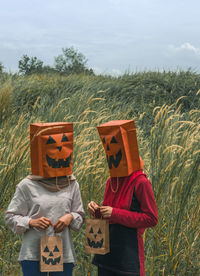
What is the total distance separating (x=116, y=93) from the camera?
10195 millimetres

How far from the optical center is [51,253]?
1.94 m

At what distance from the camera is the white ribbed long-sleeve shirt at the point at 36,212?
2.00m

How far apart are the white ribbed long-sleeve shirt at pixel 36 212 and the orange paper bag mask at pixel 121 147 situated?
34cm

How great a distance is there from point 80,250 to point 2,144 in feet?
6.87

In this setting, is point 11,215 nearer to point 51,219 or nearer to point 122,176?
point 51,219

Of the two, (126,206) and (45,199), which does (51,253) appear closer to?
(45,199)

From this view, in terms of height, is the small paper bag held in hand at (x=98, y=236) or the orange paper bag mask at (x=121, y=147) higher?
the orange paper bag mask at (x=121, y=147)

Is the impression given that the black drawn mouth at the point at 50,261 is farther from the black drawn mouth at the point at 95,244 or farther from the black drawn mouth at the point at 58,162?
the black drawn mouth at the point at 58,162

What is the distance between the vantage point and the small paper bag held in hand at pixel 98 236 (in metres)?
1.94

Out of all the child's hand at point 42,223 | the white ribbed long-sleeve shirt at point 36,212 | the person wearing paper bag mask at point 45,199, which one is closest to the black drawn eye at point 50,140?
the person wearing paper bag mask at point 45,199

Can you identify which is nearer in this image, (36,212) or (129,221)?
(129,221)

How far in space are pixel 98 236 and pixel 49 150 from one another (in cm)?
55

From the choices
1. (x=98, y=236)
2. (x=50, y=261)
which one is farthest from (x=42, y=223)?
(x=98, y=236)

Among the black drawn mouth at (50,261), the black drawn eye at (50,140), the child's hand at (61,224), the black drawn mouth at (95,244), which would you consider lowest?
the black drawn mouth at (50,261)
